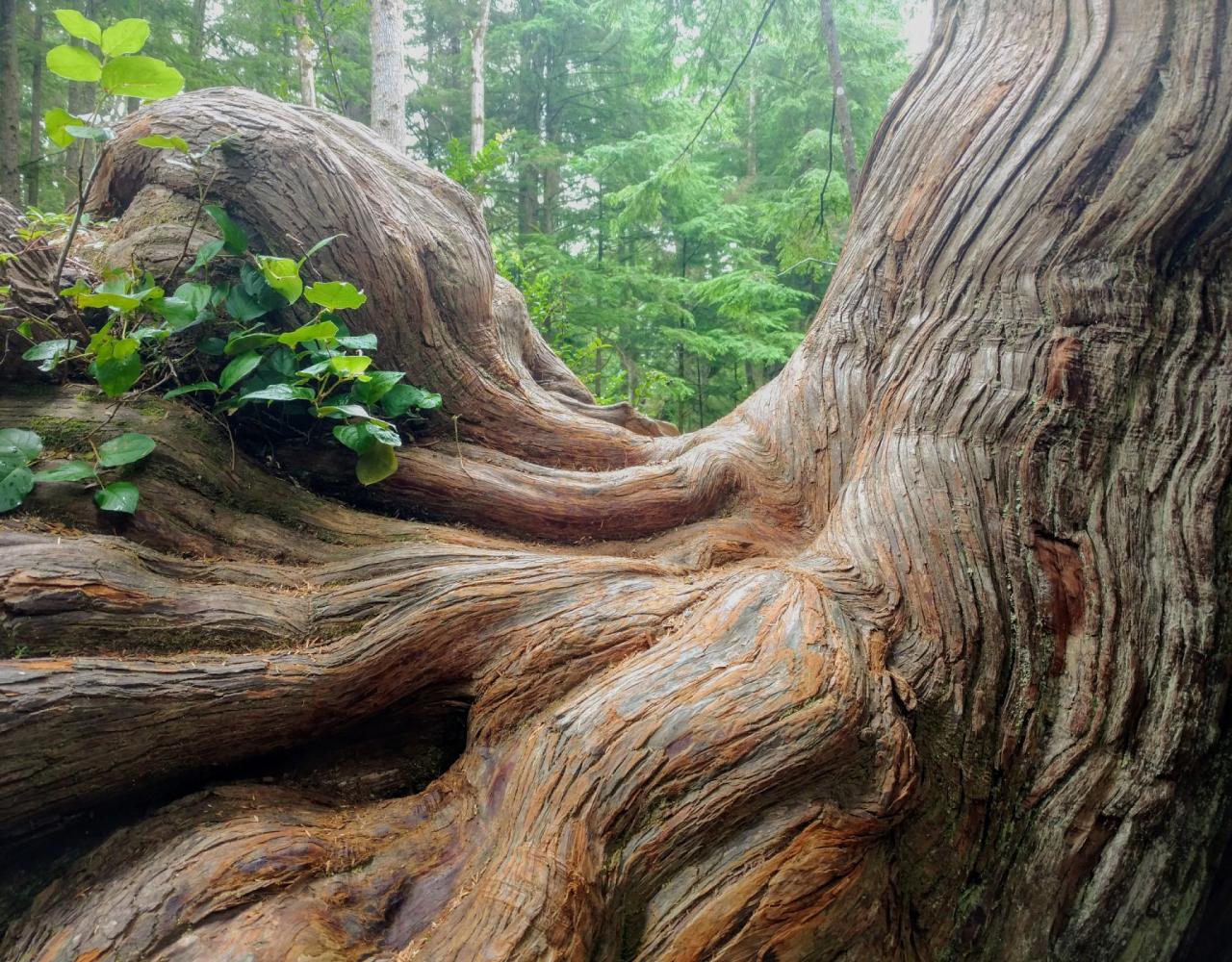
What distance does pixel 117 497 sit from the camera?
1853mm

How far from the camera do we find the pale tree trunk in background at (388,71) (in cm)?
A: 614

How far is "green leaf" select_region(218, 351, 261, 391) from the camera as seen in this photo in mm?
2053

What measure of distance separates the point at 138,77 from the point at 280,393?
0.88m

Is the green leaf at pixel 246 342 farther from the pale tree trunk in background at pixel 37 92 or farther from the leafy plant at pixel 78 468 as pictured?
the pale tree trunk in background at pixel 37 92

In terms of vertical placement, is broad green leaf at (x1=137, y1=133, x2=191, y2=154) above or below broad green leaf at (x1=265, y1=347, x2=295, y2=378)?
above

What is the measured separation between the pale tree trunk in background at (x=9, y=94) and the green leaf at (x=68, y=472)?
549 cm

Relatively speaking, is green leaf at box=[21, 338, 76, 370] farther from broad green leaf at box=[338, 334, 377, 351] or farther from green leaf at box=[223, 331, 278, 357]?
broad green leaf at box=[338, 334, 377, 351]

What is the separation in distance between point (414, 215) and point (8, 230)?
4.13 feet

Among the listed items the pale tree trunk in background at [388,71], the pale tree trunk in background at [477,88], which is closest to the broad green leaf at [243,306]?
the pale tree trunk in background at [388,71]

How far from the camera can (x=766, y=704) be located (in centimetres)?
162

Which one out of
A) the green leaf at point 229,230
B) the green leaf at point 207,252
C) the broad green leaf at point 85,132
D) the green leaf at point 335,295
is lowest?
the green leaf at point 335,295

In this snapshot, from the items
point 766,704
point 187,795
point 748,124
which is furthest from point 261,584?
point 748,124

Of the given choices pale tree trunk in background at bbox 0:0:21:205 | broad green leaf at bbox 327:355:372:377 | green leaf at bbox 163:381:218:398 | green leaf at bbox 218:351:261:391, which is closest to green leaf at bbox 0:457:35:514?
green leaf at bbox 163:381:218:398

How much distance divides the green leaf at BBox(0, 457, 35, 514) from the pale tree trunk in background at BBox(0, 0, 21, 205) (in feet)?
17.9
